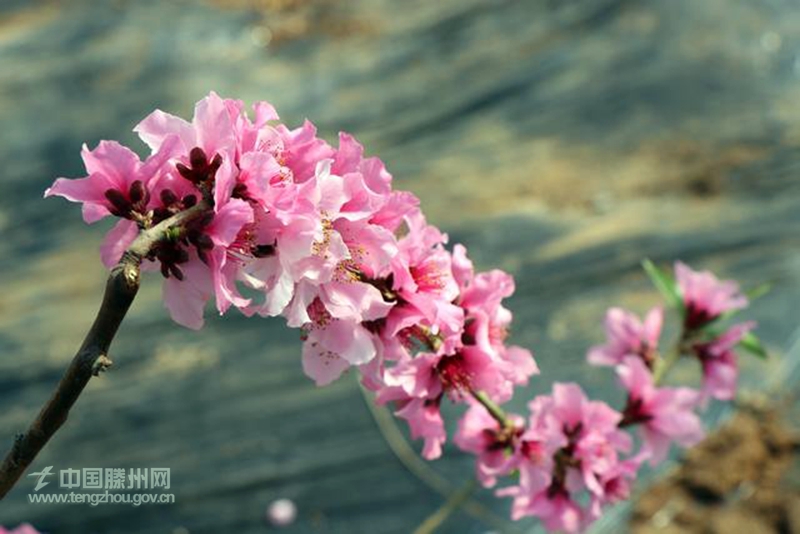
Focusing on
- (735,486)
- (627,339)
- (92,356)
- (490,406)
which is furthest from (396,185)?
(92,356)

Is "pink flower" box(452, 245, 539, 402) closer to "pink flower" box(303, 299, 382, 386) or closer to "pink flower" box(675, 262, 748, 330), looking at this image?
"pink flower" box(303, 299, 382, 386)

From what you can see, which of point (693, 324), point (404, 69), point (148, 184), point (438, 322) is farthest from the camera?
point (404, 69)

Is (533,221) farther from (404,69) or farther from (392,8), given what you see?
(392,8)

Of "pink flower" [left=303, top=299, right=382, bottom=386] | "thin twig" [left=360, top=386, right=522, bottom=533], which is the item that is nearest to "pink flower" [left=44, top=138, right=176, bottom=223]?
"pink flower" [left=303, top=299, right=382, bottom=386]

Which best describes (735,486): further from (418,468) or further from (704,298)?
(704,298)

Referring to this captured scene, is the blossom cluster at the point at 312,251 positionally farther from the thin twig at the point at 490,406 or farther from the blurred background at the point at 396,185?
the blurred background at the point at 396,185

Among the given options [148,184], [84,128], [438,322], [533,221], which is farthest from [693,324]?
[84,128]
